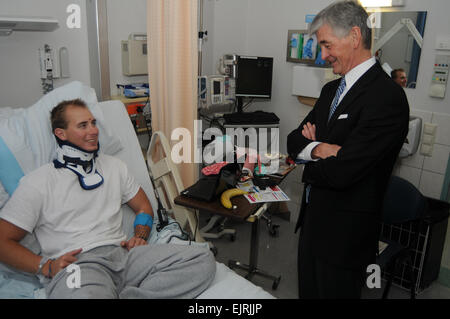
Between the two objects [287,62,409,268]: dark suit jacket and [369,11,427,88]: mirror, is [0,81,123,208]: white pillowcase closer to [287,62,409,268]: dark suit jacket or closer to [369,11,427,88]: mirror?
[287,62,409,268]: dark suit jacket

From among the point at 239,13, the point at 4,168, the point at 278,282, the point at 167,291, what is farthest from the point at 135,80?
the point at 167,291

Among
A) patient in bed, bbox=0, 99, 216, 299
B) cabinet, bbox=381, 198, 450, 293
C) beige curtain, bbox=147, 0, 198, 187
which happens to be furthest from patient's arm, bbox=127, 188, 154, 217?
cabinet, bbox=381, 198, 450, 293

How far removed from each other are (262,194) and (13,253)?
119 centimetres

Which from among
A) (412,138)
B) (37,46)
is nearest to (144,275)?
(37,46)

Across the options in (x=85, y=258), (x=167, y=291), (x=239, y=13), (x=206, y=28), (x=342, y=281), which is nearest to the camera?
(x=167, y=291)

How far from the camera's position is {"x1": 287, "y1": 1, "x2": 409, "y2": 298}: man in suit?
1.51 meters

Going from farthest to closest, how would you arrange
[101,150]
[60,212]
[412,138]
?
[412,138]
[101,150]
[60,212]

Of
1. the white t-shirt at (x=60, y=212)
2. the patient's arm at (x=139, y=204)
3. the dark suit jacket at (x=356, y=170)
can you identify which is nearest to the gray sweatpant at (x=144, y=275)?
the white t-shirt at (x=60, y=212)

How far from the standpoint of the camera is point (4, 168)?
1760 mm

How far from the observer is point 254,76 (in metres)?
3.63

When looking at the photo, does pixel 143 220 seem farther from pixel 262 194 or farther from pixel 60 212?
pixel 262 194

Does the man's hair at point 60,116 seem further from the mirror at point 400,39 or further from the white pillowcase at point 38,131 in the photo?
the mirror at point 400,39

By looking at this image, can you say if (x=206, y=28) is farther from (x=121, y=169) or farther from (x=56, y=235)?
(x=56, y=235)
